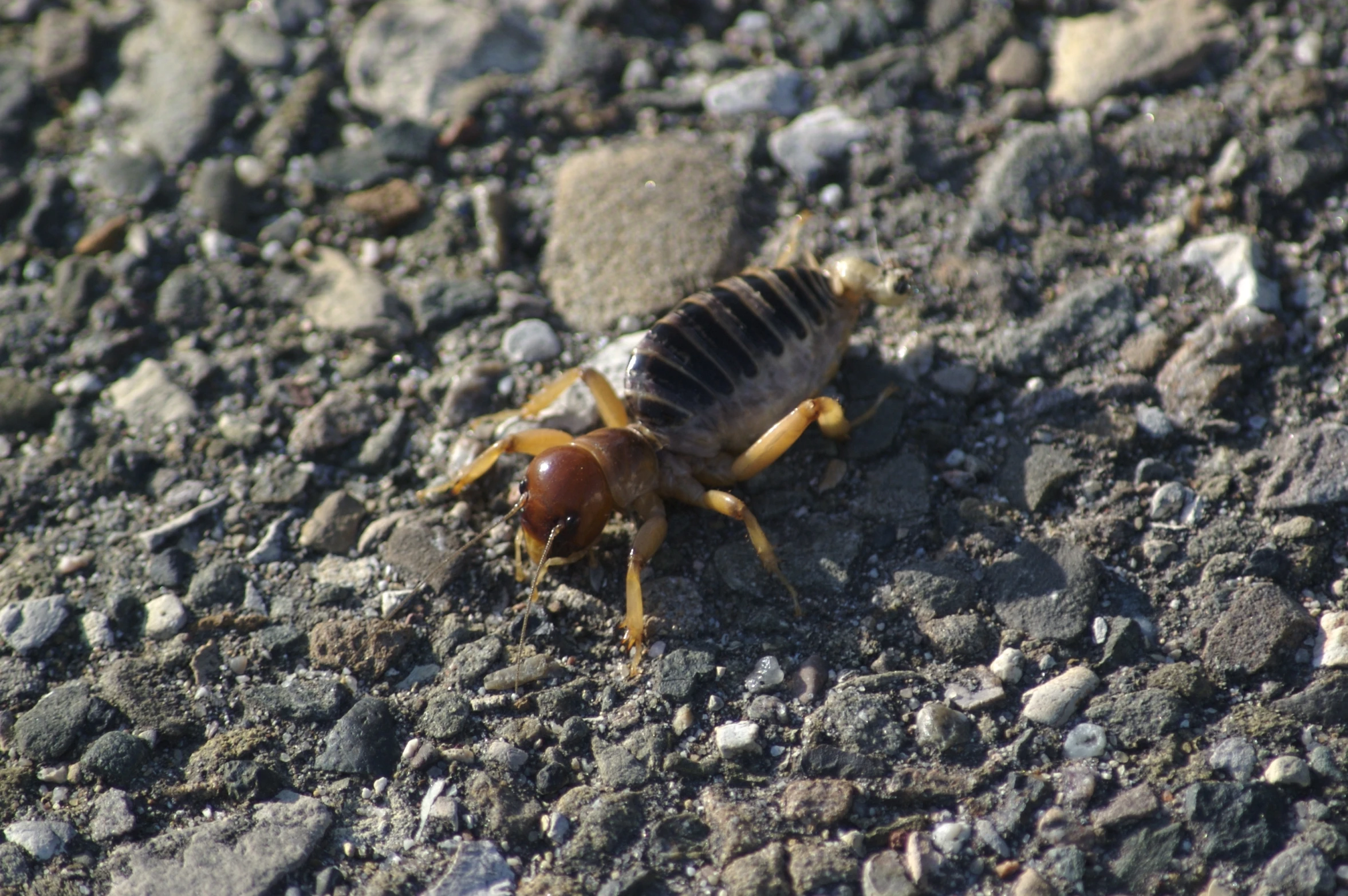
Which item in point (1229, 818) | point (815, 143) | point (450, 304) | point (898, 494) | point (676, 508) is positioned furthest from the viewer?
point (815, 143)

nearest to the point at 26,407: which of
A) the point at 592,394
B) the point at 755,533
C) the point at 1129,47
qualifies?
the point at 592,394

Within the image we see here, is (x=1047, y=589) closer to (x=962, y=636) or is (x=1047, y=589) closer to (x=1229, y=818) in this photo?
(x=962, y=636)

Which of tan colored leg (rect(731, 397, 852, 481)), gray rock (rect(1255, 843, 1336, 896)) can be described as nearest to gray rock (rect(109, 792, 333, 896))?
tan colored leg (rect(731, 397, 852, 481))

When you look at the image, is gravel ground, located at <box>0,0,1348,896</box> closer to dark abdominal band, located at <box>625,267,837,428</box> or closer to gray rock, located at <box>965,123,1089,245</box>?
gray rock, located at <box>965,123,1089,245</box>

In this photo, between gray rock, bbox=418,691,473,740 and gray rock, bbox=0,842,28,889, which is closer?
gray rock, bbox=0,842,28,889

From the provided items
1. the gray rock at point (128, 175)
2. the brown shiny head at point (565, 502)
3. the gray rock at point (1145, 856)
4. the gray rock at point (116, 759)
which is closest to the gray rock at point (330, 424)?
the brown shiny head at point (565, 502)

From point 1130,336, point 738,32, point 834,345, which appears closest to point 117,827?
point 834,345

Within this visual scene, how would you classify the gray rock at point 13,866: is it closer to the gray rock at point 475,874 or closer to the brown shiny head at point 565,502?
the gray rock at point 475,874
